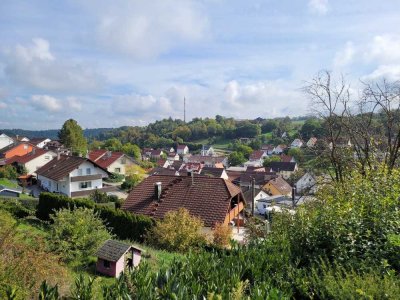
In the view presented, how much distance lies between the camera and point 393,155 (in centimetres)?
1436

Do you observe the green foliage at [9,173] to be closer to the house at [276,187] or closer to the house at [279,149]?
the house at [276,187]

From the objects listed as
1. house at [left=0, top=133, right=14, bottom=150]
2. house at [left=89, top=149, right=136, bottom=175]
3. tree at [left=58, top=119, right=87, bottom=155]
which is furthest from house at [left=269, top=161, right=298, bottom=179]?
house at [left=0, top=133, right=14, bottom=150]

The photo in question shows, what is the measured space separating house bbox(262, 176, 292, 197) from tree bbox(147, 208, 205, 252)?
130ft

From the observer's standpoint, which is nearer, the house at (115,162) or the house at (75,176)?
the house at (75,176)

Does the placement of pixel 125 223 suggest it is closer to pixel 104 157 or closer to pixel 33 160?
pixel 33 160

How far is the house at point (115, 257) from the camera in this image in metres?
11.7

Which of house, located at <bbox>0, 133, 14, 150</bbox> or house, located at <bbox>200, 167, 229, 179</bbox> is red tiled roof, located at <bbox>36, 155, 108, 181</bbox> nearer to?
house, located at <bbox>200, 167, 229, 179</bbox>

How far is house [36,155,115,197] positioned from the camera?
40.0 metres

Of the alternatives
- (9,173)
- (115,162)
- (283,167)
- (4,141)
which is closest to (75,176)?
(9,173)

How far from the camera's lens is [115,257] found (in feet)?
38.2

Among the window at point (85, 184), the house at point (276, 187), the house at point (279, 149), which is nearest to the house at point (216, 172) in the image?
the house at point (276, 187)

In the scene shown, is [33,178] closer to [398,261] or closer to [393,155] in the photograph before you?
[393,155]

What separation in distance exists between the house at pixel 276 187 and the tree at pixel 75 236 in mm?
43136

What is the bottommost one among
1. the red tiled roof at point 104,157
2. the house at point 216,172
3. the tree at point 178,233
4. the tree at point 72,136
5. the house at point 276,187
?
the house at point 276,187
